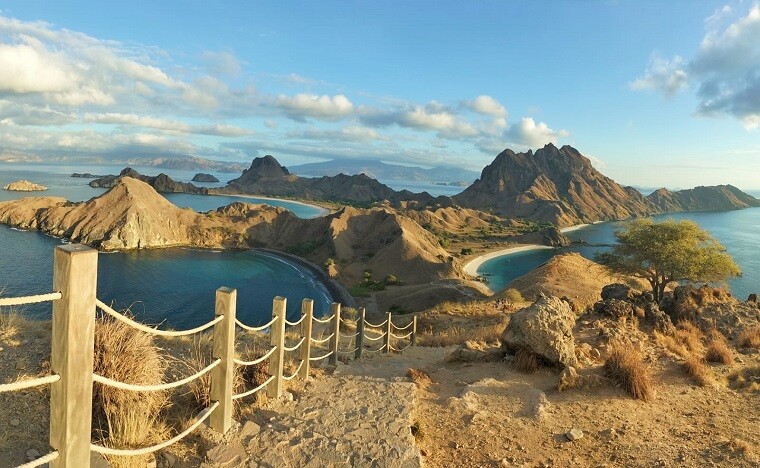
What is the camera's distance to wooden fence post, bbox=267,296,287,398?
6.73 meters

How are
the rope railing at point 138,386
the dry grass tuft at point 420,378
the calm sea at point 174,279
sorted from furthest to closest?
1. the calm sea at point 174,279
2. the dry grass tuft at point 420,378
3. the rope railing at point 138,386

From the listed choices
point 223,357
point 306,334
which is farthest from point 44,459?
point 306,334

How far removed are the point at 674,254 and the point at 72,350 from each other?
33801 mm

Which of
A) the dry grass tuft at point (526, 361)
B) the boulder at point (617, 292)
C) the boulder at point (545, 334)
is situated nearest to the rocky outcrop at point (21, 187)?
the boulder at point (617, 292)

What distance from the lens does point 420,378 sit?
352 inches

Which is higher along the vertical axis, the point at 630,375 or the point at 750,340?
the point at 630,375

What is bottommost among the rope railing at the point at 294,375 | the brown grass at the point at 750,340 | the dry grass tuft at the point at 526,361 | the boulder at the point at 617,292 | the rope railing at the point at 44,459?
the boulder at the point at 617,292

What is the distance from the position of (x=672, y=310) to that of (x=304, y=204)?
7286 inches

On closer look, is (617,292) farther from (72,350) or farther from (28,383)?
(28,383)

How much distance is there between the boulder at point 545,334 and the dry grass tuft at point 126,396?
7.05 m

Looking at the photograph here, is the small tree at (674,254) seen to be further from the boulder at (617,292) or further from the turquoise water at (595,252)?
the turquoise water at (595,252)

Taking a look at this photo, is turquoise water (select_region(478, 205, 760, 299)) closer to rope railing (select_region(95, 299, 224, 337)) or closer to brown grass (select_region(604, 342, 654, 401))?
brown grass (select_region(604, 342, 654, 401))

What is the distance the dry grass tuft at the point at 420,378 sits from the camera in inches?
339

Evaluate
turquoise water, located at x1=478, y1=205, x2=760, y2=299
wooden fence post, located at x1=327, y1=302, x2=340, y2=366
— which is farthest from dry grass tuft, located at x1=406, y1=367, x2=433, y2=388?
turquoise water, located at x1=478, y1=205, x2=760, y2=299
